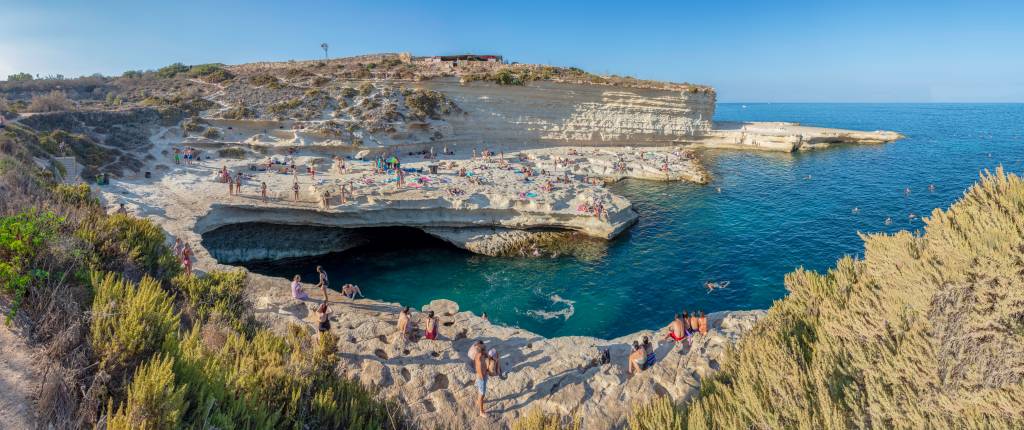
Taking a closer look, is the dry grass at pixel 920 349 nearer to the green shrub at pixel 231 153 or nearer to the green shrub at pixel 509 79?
the green shrub at pixel 231 153

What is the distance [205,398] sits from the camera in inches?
216

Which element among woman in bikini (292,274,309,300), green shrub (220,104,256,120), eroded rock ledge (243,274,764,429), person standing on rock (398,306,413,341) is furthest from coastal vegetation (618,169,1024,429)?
green shrub (220,104,256,120)

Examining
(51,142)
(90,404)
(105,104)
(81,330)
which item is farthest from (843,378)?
(105,104)

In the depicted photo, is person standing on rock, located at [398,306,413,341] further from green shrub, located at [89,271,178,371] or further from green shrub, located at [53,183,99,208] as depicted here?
green shrub, located at [53,183,99,208]

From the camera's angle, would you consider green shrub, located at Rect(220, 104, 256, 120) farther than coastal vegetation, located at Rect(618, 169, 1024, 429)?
Yes

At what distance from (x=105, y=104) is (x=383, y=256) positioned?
36.7 m

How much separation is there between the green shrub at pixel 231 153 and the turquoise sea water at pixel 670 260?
13.0 meters

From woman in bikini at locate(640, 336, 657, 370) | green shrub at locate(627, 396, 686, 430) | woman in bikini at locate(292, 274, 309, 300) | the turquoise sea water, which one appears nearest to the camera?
green shrub at locate(627, 396, 686, 430)

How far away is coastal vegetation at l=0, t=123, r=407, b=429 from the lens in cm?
507

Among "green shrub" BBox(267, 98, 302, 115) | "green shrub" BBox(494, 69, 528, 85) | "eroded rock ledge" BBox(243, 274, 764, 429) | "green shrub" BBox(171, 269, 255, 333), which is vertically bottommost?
"eroded rock ledge" BBox(243, 274, 764, 429)

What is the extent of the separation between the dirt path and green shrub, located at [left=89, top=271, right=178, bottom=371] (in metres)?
0.64

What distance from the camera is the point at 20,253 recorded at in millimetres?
7445

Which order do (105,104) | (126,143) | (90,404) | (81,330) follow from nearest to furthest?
(90,404) < (81,330) < (126,143) < (105,104)

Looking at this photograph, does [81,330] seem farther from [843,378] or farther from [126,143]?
[126,143]
